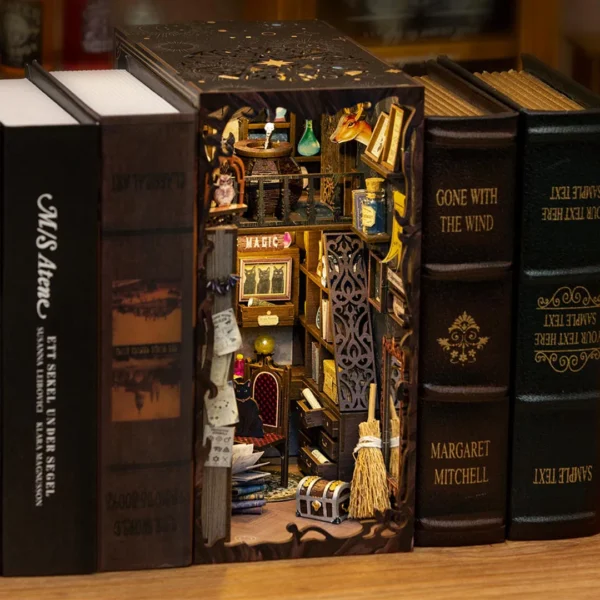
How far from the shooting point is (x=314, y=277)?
17.4 ft

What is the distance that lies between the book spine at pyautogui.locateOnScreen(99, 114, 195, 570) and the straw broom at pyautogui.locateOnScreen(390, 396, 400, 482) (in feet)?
1.82

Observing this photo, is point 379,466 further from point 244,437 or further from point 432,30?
point 432,30

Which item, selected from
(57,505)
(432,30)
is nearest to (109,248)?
(57,505)

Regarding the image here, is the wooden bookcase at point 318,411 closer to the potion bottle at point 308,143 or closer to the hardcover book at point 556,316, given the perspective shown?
the potion bottle at point 308,143

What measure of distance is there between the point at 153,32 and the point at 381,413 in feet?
3.91

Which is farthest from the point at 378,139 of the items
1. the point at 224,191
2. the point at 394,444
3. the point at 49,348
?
the point at 49,348

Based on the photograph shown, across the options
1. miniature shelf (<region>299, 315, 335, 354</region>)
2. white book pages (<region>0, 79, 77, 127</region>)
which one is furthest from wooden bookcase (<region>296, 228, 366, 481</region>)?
white book pages (<region>0, 79, 77, 127</region>)

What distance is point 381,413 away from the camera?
5.07 metres

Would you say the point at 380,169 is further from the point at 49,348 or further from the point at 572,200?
the point at 49,348

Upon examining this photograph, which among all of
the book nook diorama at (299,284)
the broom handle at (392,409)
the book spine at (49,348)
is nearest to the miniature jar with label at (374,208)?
the book nook diorama at (299,284)

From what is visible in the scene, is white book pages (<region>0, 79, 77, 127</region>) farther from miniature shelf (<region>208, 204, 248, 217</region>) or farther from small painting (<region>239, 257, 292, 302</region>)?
small painting (<region>239, 257, 292, 302</region>)

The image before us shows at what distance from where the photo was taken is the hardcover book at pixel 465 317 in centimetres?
460

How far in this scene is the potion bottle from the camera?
17.7 feet

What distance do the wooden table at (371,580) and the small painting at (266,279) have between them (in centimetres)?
94
